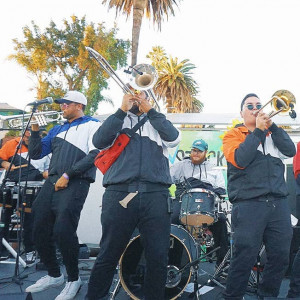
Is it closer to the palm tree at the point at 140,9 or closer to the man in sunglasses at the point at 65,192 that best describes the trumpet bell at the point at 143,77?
the man in sunglasses at the point at 65,192

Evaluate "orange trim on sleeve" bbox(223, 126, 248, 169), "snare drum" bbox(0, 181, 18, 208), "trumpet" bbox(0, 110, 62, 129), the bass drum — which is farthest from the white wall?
"orange trim on sleeve" bbox(223, 126, 248, 169)

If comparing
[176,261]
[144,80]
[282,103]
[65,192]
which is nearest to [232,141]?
[282,103]

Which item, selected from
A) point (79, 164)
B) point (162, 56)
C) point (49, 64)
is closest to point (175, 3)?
point (49, 64)

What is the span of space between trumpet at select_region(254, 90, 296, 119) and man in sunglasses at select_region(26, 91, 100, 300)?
5.94 ft

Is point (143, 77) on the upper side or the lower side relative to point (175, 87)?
lower

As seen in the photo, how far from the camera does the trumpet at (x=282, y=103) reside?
11.1 feet

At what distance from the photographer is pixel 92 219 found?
275 inches

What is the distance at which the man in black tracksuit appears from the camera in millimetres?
3170

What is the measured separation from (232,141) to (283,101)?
56 cm

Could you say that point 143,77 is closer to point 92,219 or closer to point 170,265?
point 170,265

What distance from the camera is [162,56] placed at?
1265 inches

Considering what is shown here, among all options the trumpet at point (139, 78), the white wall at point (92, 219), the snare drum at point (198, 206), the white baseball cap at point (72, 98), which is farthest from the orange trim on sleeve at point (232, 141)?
the white wall at point (92, 219)

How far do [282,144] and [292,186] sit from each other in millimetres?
3477

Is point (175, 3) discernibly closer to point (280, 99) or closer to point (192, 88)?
point (192, 88)
